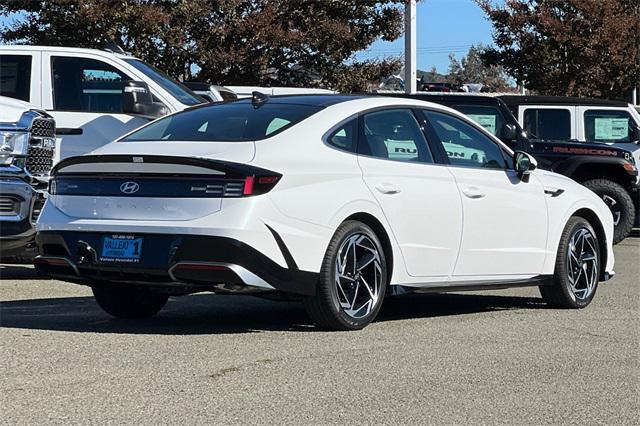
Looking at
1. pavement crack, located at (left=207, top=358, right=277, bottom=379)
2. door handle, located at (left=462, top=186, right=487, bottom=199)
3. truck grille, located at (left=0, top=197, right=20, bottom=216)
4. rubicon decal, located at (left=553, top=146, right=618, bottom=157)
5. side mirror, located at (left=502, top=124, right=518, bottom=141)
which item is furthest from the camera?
rubicon decal, located at (left=553, top=146, right=618, bottom=157)

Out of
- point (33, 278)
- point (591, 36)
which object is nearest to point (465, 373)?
point (33, 278)

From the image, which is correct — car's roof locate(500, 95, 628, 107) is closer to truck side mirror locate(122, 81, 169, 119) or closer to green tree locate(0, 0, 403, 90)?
green tree locate(0, 0, 403, 90)

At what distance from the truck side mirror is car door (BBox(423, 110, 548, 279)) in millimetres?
3713

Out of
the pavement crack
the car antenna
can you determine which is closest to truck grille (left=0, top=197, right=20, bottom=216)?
the car antenna

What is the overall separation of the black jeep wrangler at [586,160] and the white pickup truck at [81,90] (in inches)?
177

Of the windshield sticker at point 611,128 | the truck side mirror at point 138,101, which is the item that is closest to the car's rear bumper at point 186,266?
the truck side mirror at point 138,101

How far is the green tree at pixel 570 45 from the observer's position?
2425cm

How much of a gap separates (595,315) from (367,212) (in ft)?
7.63

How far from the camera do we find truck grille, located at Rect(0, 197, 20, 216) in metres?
9.41

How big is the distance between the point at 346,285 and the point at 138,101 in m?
4.55

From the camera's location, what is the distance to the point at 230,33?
20359mm

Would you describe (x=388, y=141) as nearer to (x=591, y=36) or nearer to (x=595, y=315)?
(x=595, y=315)

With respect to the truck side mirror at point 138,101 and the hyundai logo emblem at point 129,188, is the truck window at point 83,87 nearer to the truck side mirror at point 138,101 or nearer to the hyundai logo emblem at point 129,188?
the truck side mirror at point 138,101

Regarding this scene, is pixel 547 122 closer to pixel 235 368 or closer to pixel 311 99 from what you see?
pixel 311 99
